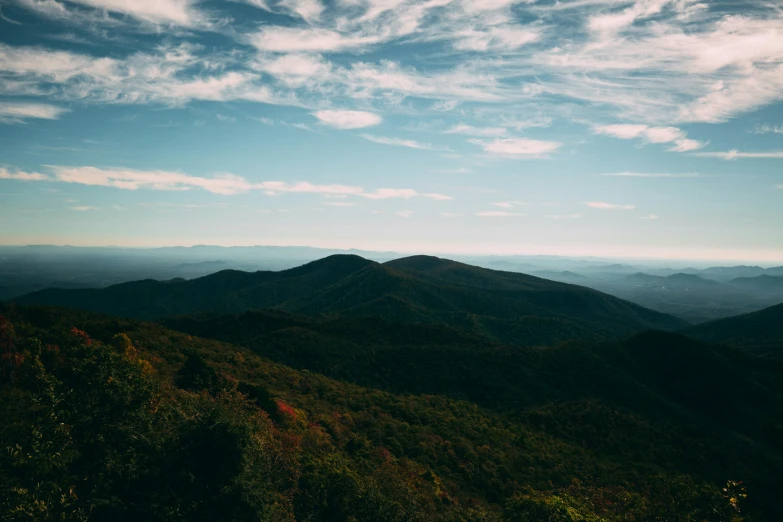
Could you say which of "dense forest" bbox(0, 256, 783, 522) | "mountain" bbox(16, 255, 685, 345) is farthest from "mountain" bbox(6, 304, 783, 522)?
"mountain" bbox(16, 255, 685, 345)

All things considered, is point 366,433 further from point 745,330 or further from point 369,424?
point 745,330

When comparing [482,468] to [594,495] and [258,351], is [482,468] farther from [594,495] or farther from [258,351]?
[258,351]

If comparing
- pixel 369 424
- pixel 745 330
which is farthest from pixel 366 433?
pixel 745 330

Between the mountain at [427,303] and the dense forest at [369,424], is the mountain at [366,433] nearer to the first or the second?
the dense forest at [369,424]

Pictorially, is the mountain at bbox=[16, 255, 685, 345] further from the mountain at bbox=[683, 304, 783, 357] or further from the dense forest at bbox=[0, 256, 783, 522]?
the dense forest at bbox=[0, 256, 783, 522]

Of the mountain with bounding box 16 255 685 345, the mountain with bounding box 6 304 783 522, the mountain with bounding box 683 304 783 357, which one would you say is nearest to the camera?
the mountain with bounding box 6 304 783 522

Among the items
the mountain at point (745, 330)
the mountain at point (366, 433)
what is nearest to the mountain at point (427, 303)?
the mountain at point (745, 330)

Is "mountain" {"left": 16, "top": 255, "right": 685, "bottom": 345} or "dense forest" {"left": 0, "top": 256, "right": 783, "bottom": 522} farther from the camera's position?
"mountain" {"left": 16, "top": 255, "right": 685, "bottom": 345}
